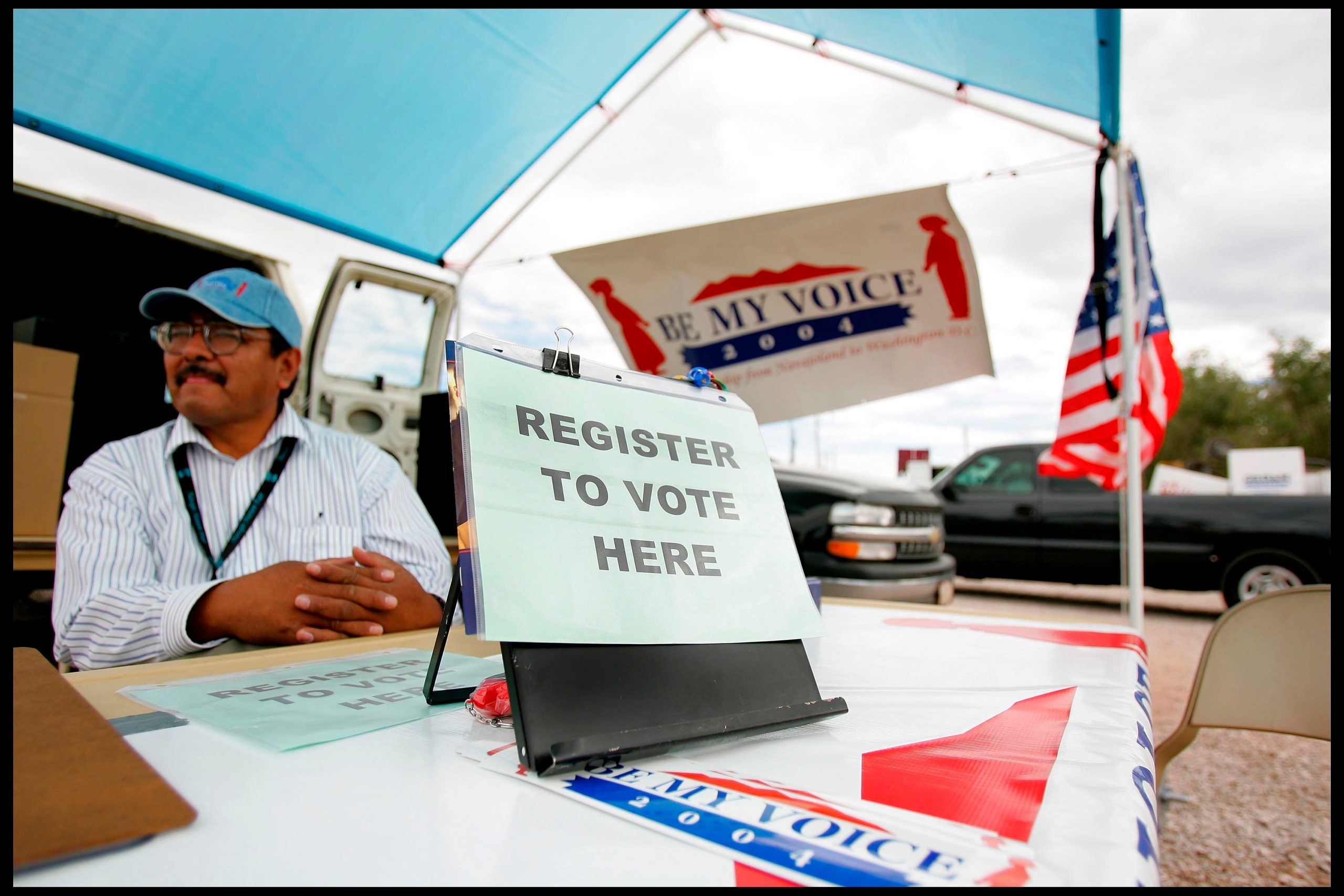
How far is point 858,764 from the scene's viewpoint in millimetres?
561

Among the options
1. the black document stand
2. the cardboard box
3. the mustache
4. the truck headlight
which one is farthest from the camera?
the truck headlight

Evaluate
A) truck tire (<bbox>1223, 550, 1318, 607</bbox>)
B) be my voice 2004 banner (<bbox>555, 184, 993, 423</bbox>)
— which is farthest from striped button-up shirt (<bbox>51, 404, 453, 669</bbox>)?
truck tire (<bbox>1223, 550, 1318, 607</bbox>)

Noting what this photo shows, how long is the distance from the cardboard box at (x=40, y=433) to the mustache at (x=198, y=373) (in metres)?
0.99

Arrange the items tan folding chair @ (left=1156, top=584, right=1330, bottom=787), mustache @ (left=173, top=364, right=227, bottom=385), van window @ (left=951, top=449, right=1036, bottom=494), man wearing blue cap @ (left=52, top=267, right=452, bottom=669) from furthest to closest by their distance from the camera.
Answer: van window @ (left=951, top=449, right=1036, bottom=494)
mustache @ (left=173, top=364, right=227, bottom=385)
tan folding chair @ (left=1156, top=584, right=1330, bottom=787)
man wearing blue cap @ (left=52, top=267, right=452, bottom=669)

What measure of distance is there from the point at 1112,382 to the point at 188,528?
10.1 ft

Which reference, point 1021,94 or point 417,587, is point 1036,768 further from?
point 1021,94

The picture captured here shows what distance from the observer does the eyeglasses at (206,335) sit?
5.11 ft

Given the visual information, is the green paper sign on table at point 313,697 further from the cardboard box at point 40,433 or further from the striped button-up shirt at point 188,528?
the cardboard box at point 40,433

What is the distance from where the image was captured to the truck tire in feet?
17.3

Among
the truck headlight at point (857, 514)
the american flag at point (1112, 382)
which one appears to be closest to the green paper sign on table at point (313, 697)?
the american flag at point (1112, 382)

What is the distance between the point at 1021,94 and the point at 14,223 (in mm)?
3981

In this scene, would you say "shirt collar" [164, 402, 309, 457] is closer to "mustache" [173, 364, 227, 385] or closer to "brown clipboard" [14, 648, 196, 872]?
"mustache" [173, 364, 227, 385]

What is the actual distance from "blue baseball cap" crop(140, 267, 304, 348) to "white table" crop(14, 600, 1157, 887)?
3.22 feet

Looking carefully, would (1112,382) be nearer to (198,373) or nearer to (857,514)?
(857,514)
